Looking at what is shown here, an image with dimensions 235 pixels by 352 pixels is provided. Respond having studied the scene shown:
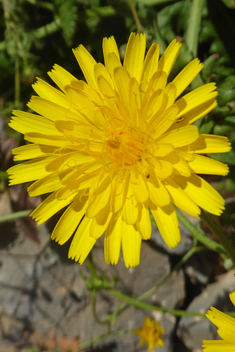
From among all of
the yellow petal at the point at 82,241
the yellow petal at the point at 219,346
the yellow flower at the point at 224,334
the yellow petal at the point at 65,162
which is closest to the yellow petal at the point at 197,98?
the yellow petal at the point at 65,162

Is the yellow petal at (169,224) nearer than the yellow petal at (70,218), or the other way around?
the yellow petal at (169,224)

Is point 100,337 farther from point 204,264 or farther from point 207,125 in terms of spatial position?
point 207,125

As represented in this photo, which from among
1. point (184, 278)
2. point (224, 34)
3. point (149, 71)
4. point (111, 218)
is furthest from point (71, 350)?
point (224, 34)

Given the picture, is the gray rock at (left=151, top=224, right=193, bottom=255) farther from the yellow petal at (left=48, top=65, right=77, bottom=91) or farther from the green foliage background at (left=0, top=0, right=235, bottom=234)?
the yellow petal at (left=48, top=65, right=77, bottom=91)

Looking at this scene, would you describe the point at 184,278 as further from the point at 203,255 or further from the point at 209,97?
the point at 209,97

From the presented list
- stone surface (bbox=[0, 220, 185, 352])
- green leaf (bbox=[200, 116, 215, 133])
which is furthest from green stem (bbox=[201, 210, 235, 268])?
stone surface (bbox=[0, 220, 185, 352])

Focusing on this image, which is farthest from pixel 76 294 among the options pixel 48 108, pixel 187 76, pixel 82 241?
pixel 187 76

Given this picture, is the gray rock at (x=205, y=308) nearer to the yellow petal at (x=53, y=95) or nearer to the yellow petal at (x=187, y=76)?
the yellow petal at (x=187, y=76)
